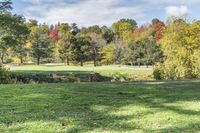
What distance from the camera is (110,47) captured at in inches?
4505

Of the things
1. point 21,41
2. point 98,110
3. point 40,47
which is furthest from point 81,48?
point 98,110

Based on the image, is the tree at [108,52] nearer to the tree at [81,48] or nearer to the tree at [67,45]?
the tree at [81,48]

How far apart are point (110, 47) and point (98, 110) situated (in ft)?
328

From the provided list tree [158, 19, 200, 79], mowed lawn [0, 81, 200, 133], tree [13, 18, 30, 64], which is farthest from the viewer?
tree [13, 18, 30, 64]

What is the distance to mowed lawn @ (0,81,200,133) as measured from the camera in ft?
39.1

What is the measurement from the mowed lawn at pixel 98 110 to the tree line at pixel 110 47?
119ft

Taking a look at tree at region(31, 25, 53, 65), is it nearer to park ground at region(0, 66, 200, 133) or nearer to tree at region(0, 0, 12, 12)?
tree at region(0, 0, 12, 12)

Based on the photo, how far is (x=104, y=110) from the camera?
585 inches

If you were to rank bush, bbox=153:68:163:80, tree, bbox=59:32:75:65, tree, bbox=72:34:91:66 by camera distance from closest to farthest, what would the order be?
bush, bbox=153:68:163:80 → tree, bbox=59:32:75:65 → tree, bbox=72:34:91:66

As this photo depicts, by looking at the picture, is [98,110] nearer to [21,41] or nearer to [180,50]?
[180,50]

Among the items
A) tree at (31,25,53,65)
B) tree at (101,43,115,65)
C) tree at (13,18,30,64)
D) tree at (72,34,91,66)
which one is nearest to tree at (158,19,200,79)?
tree at (13,18,30,64)

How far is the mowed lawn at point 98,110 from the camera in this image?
1192 cm

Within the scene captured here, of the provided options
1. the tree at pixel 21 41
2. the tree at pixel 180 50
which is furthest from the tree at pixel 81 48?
the tree at pixel 180 50

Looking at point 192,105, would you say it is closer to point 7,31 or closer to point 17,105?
point 17,105
